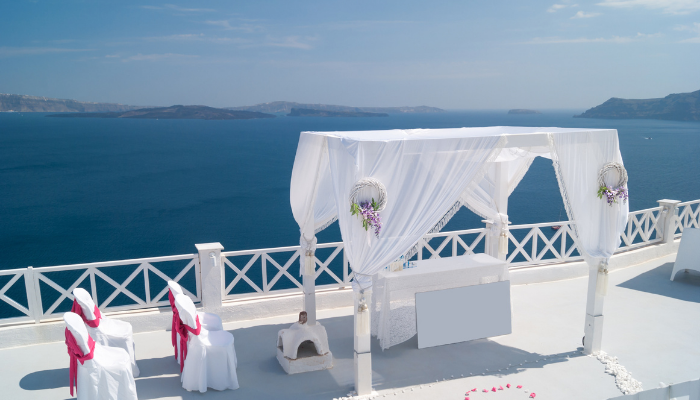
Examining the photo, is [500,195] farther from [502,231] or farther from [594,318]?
[594,318]

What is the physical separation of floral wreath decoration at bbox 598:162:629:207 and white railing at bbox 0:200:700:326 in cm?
107

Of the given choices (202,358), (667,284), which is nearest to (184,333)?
(202,358)

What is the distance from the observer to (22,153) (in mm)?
68188

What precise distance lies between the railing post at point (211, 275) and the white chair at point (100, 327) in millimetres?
1262

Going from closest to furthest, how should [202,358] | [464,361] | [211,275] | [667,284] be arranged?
[202,358] < [464,361] < [211,275] < [667,284]

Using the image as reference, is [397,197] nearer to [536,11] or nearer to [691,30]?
[536,11]

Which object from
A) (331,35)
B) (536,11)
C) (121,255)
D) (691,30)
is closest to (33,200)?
(121,255)

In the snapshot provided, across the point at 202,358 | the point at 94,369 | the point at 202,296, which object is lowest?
the point at 202,358

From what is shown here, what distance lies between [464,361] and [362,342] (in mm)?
1616

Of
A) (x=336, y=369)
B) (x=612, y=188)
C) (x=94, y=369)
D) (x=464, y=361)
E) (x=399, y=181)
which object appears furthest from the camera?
(x=464, y=361)

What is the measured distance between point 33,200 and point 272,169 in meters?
23.5

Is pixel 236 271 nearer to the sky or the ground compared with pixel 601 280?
nearer to the ground

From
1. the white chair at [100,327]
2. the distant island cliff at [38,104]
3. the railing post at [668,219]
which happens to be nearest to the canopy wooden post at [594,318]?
the railing post at [668,219]

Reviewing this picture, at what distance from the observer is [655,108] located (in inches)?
4882
